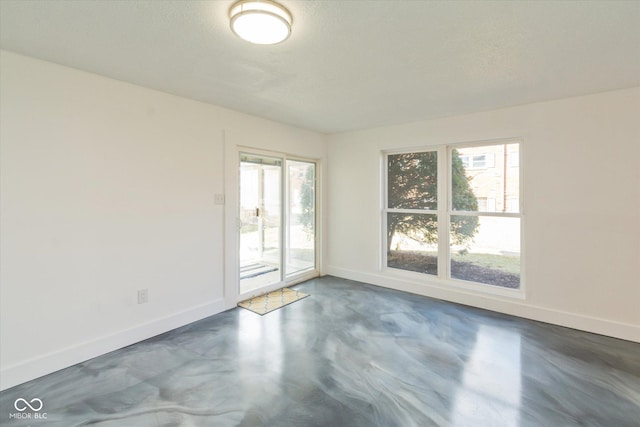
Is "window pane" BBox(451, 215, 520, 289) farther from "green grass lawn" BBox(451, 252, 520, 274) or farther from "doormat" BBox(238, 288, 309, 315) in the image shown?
"doormat" BBox(238, 288, 309, 315)

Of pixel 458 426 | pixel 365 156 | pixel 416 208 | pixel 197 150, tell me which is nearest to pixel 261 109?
pixel 197 150

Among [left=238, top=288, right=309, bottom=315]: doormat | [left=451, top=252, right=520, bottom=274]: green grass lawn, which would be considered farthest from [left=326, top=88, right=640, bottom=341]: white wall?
[left=238, top=288, right=309, bottom=315]: doormat

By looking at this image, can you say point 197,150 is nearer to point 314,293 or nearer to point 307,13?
point 307,13

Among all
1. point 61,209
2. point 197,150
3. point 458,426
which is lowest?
point 458,426

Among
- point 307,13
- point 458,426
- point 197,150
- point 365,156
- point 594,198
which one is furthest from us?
point 365,156

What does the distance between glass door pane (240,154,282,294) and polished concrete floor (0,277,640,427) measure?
3.53ft

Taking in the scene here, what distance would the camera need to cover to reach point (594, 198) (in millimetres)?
3008

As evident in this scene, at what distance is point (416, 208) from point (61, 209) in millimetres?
3971

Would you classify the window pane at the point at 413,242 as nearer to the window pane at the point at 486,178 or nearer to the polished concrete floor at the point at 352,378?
the window pane at the point at 486,178

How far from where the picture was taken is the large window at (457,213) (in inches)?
142

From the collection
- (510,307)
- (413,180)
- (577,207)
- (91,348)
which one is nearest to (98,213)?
(91,348)

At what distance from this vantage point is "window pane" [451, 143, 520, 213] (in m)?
3.57

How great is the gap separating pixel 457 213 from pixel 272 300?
2.70 m

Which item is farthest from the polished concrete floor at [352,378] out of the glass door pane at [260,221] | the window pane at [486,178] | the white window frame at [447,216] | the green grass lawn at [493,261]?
the window pane at [486,178]
